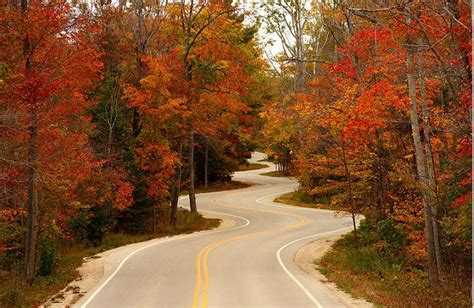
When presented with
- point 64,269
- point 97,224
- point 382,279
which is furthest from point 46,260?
point 382,279

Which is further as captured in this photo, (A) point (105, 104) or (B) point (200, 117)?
(B) point (200, 117)

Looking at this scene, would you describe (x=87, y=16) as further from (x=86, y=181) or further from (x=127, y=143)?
(x=127, y=143)

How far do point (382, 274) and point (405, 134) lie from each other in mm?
6670


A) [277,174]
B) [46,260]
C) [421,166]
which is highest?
[277,174]

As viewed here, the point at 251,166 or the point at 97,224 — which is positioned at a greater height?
the point at 251,166

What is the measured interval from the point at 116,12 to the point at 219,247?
52.4 feet

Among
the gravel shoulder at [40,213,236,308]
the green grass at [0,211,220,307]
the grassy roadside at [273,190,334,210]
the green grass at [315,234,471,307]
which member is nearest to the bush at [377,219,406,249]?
the green grass at [315,234,471,307]

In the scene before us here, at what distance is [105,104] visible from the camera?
29.9m

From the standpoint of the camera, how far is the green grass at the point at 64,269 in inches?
583

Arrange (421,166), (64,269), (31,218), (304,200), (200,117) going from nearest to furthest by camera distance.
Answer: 1. (421,166)
2. (31,218)
3. (64,269)
4. (200,117)
5. (304,200)

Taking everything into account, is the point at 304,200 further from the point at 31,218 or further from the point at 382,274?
the point at 31,218

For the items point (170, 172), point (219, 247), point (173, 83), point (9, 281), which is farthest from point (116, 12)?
point (9, 281)

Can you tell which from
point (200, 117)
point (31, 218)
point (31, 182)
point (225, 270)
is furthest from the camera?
point (200, 117)

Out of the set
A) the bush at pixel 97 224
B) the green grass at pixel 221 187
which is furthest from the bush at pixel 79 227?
the green grass at pixel 221 187
